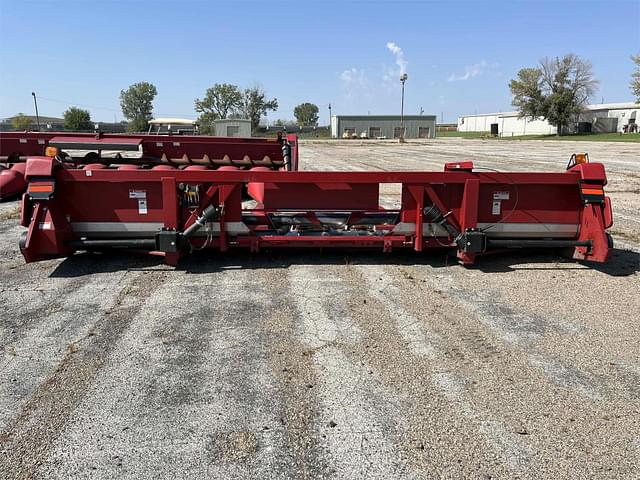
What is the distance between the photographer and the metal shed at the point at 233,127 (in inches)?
956

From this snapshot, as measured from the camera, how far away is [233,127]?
25312 mm

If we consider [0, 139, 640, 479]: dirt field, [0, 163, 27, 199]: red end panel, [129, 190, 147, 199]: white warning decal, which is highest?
[129, 190, 147, 199]: white warning decal

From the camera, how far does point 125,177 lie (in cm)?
558

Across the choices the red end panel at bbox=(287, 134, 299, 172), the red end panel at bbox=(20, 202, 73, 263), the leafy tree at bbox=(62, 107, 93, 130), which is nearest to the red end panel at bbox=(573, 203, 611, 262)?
the red end panel at bbox=(20, 202, 73, 263)

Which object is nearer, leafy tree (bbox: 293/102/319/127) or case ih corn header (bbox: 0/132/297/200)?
case ih corn header (bbox: 0/132/297/200)

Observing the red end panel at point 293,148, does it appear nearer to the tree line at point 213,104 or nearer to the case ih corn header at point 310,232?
the case ih corn header at point 310,232

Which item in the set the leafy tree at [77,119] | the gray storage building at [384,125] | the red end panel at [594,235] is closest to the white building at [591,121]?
the gray storage building at [384,125]

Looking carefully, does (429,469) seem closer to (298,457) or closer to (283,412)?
(298,457)

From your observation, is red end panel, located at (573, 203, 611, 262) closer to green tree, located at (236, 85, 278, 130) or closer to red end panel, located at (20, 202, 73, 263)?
red end panel, located at (20, 202, 73, 263)

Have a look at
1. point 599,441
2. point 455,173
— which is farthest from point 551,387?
point 455,173

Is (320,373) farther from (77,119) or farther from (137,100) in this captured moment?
(137,100)

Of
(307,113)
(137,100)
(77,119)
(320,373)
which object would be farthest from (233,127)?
(307,113)

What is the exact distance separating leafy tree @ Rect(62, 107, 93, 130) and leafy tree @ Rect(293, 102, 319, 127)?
7588 centimetres

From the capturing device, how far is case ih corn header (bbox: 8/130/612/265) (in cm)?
550
